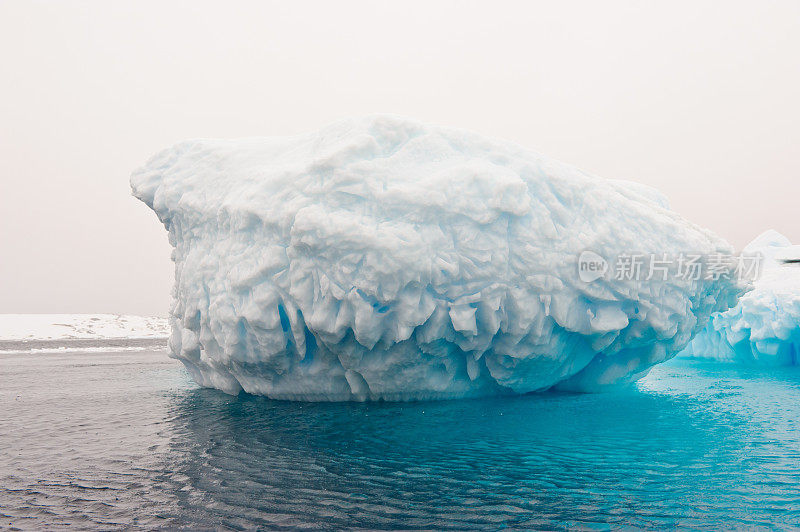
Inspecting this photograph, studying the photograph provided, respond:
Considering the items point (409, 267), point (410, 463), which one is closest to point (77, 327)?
point (409, 267)

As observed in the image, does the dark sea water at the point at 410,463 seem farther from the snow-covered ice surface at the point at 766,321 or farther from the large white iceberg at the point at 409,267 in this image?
the snow-covered ice surface at the point at 766,321

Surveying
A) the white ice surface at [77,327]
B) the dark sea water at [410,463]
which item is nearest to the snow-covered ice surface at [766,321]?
Answer: the dark sea water at [410,463]

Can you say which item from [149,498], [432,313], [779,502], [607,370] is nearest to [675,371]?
[607,370]

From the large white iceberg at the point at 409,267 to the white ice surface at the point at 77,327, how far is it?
6772 cm

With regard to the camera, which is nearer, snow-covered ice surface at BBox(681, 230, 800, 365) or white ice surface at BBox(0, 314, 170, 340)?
snow-covered ice surface at BBox(681, 230, 800, 365)

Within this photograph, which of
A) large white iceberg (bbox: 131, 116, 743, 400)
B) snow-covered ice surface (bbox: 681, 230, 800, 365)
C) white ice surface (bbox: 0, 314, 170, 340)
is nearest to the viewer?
large white iceberg (bbox: 131, 116, 743, 400)

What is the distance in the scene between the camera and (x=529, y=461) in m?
8.96

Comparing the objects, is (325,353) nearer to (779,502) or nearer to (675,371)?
(779,502)

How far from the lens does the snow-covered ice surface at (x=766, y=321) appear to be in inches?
896

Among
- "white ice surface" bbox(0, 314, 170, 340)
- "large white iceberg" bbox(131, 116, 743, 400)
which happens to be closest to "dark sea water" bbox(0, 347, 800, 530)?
"large white iceberg" bbox(131, 116, 743, 400)

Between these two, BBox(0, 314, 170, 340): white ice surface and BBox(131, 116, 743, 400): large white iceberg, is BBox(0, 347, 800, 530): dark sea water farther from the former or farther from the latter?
BBox(0, 314, 170, 340): white ice surface

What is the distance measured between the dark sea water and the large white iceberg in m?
1.10

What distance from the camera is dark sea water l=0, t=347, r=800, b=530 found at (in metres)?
6.69

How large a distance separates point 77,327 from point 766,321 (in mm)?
81837
